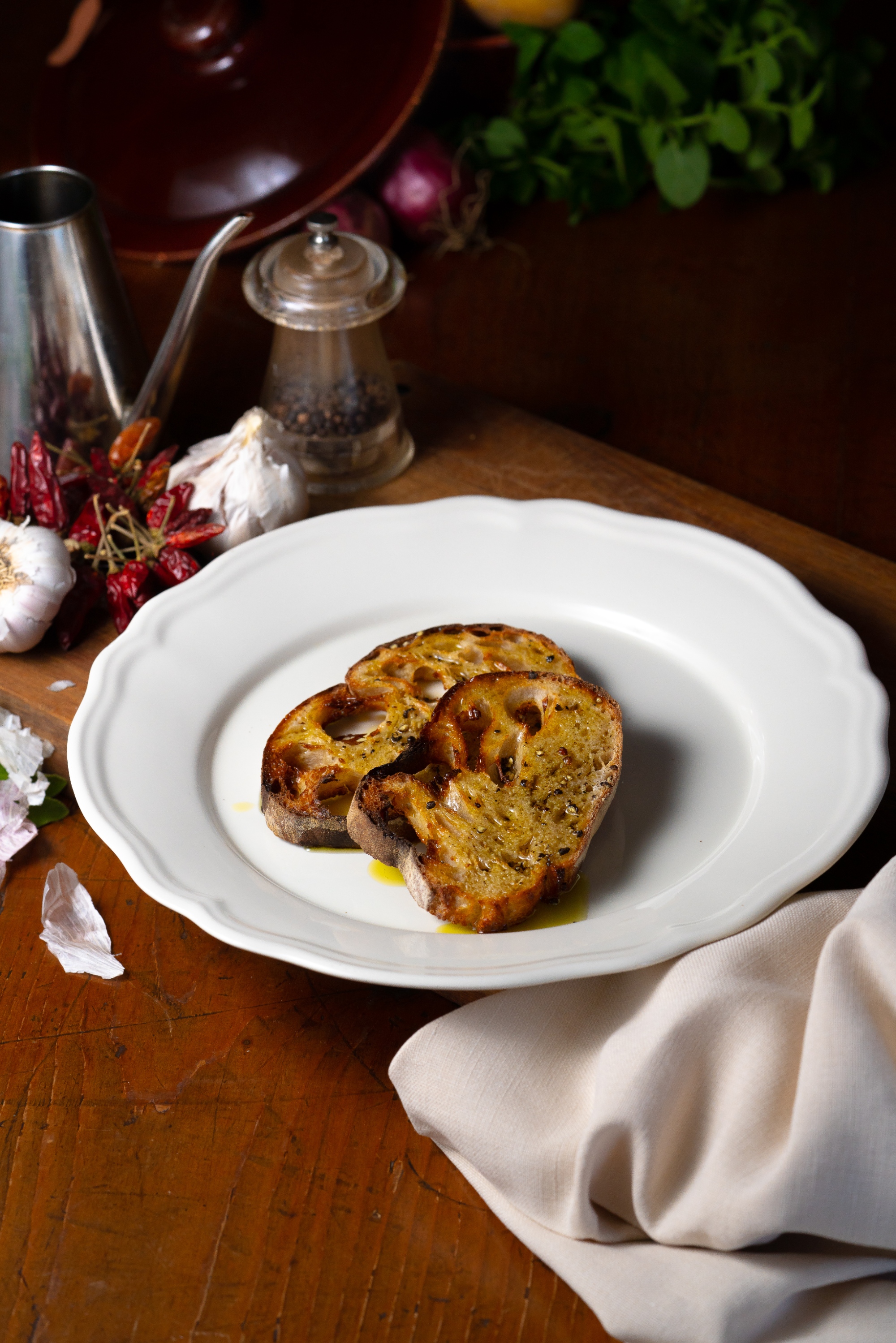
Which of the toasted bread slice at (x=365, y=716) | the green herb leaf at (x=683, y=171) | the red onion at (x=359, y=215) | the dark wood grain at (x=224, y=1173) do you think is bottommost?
the dark wood grain at (x=224, y=1173)

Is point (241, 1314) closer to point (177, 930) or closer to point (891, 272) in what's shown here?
point (177, 930)

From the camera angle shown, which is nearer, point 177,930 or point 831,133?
point 177,930

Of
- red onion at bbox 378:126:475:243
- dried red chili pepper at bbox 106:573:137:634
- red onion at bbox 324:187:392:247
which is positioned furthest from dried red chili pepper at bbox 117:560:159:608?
red onion at bbox 378:126:475:243

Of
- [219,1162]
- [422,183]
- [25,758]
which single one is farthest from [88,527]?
[422,183]

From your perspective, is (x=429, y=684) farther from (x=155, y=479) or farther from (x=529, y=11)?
(x=529, y=11)

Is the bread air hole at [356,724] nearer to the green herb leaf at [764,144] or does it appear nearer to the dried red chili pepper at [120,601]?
the dried red chili pepper at [120,601]

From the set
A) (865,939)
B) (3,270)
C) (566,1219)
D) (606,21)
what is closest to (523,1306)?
(566,1219)

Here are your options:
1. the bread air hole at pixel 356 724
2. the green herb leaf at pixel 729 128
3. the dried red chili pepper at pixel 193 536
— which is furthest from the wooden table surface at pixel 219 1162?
the green herb leaf at pixel 729 128
